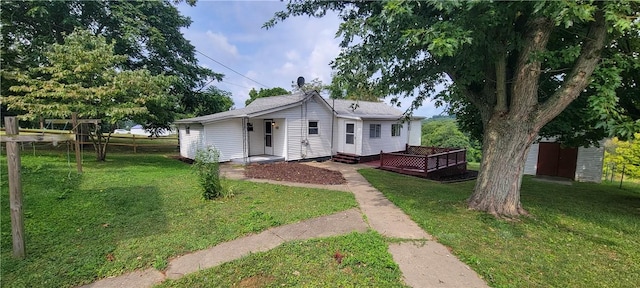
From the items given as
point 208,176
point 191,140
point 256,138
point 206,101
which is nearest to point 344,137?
point 256,138

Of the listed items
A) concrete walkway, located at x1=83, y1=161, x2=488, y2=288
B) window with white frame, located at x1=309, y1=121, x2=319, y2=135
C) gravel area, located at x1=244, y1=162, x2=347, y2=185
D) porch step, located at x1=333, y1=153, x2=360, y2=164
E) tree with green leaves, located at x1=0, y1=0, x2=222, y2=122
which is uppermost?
tree with green leaves, located at x1=0, y1=0, x2=222, y2=122

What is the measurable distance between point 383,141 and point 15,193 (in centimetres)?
1487

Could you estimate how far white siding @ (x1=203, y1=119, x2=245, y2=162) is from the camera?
498 inches

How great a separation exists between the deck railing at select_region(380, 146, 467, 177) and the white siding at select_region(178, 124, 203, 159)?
29.4 ft

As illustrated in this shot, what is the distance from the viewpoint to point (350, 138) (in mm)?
15492

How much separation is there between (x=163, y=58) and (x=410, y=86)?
18228 millimetres

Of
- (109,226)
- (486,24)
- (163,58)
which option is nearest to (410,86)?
(486,24)

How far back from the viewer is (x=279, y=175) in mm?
10445

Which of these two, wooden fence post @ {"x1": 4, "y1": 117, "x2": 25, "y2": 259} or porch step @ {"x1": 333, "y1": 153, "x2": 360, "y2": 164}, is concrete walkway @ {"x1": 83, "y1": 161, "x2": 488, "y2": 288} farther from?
porch step @ {"x1": 333, "y1": 153, "x2": 360, "y2": 164}

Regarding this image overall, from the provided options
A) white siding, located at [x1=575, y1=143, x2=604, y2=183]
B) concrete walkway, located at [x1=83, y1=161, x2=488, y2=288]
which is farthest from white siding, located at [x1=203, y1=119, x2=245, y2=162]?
white siding, located at [x1=575, y1=143, x2=604, y2=183]

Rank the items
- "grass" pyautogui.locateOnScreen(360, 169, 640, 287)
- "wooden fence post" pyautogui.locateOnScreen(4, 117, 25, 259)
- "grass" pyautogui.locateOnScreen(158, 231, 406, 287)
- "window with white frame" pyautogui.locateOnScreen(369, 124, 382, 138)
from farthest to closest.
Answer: "window with white frame" pyautogui.locateOnScreen(369, 124, 382, 138), "wooden fence post" pyautogui.locateOnScreen(4, 117, 25, 259), "grass" pyautogui.locateOnScreen(360, 169, 640, 287), "grass" pyautogui.locateOnScreen(158, 231, 406, 287)

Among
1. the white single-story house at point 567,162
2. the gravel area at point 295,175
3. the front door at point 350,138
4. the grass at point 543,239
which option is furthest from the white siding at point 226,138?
the white single-story house at point 567,162

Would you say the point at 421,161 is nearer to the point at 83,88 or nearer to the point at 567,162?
the point at 567,162

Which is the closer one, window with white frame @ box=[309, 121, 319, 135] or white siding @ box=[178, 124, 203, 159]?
white siding @ box=[178, 124, 203, 159]
